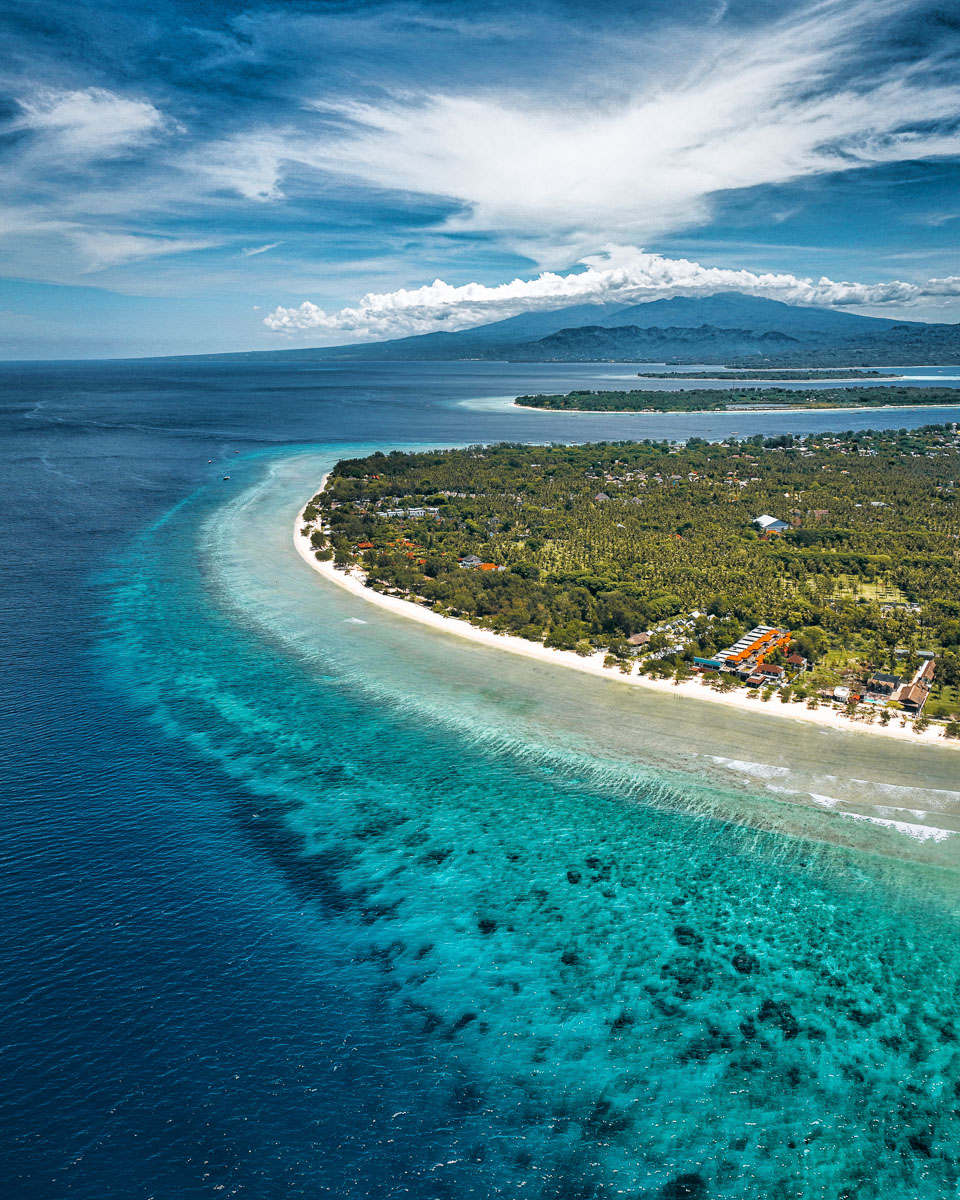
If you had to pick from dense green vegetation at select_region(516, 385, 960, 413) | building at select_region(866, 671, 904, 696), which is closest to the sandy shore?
building at select_region(866, 671, 904, 696)

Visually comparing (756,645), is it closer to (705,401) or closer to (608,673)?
(608,673)

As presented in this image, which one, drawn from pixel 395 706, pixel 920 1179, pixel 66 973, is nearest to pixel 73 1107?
pixel 66 973

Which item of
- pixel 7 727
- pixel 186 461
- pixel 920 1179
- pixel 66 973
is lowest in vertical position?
pixel 920 1179

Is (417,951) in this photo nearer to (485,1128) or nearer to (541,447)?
(485,1128)

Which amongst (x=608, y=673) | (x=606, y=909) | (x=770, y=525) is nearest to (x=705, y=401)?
(x=770, y=525)

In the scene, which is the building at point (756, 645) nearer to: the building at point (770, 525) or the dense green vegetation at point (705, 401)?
the building at point (770, 525)
